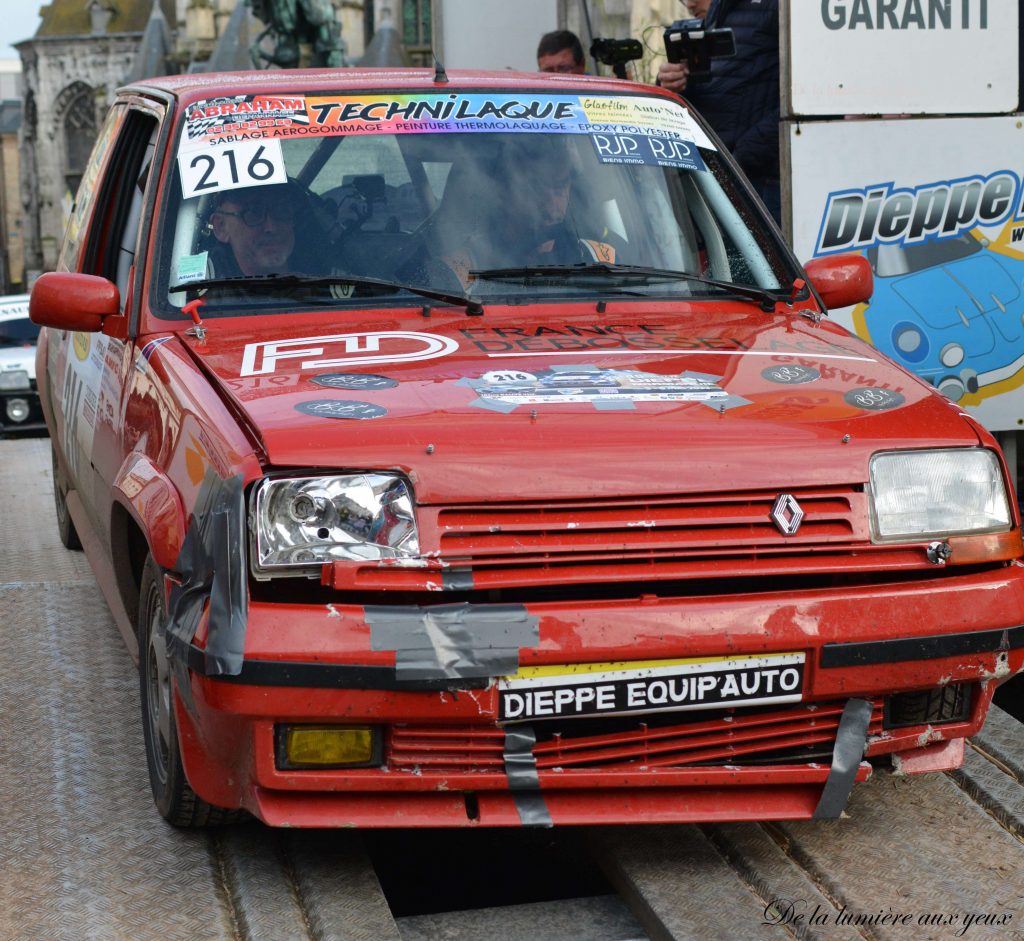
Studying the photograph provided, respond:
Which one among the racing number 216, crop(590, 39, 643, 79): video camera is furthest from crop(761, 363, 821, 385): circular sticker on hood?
crop(590, 39, 643, 79): video camera

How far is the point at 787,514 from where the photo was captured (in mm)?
3408

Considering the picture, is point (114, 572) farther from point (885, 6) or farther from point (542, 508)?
point (885, 6)

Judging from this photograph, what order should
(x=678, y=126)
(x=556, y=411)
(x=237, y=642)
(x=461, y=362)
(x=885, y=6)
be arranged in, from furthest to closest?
1. (x=885, y=6)
2. (x=678, y=126)
3. (x=461, y=362)
4. (x=556, y=411)
5. (x=237, y=642)

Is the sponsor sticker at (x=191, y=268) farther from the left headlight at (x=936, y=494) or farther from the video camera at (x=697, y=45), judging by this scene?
the video camera at (x=697, y=45)

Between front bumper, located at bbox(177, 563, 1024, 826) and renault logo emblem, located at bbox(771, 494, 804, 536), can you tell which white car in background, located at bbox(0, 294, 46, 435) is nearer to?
front bumper, located at bbox(177, 563, 1024, 826)

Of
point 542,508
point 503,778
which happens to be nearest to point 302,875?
point 503,778

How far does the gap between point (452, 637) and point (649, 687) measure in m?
0.42

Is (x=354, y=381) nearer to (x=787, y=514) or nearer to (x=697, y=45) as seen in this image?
(x=787, y=514)

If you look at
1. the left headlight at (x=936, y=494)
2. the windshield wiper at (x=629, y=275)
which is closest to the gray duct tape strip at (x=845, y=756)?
the left headlight at (x=936, y=494)

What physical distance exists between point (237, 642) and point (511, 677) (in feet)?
1.75

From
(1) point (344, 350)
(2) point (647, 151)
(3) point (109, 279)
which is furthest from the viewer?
(3) point (109, 279)

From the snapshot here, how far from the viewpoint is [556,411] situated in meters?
3.52

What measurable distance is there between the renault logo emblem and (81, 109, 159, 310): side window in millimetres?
2221

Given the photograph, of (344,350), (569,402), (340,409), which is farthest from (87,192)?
(569,402)
